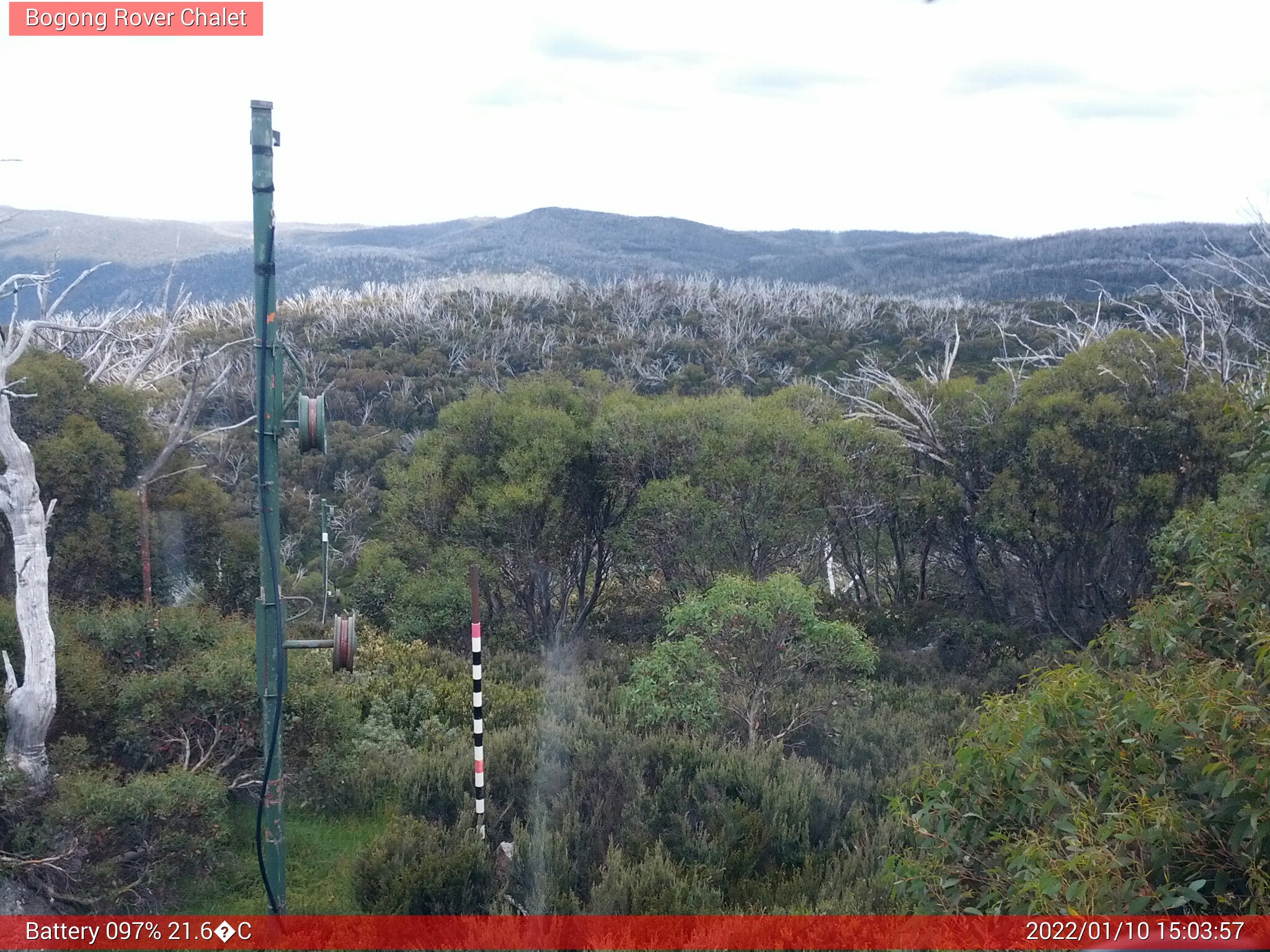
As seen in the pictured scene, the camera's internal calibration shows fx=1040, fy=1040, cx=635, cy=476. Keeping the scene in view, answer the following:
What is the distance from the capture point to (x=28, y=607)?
7.39 m

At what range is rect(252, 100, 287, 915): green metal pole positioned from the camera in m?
5.25

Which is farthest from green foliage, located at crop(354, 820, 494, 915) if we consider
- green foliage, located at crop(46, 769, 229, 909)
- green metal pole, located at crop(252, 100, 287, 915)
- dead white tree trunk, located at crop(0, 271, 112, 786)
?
dead white tree trunk, located at crop(0, 271, 112, 786)

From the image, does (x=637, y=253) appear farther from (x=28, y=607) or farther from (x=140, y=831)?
(x=140, y=831)

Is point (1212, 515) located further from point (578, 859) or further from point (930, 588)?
point (930, 588)

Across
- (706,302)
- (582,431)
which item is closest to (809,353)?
(706,302)

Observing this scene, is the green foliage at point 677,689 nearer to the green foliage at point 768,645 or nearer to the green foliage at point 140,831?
the green foliage at point 768,645

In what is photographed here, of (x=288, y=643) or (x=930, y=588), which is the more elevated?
(x=288, y=643)

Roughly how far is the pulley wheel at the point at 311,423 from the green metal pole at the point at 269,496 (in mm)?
180

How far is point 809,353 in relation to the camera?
34.1 meters

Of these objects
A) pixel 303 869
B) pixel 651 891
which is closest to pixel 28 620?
pixel 303 869

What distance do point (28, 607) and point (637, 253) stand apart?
57684mm

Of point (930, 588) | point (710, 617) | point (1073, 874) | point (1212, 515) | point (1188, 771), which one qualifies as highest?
point (1212, 515)

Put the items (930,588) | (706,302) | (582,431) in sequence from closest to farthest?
(582,431)
(930,588)
(706,302)

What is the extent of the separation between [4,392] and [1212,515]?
787 centimetres
